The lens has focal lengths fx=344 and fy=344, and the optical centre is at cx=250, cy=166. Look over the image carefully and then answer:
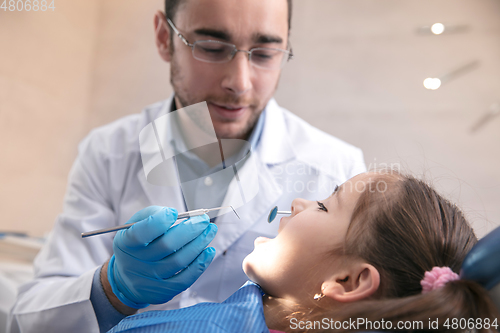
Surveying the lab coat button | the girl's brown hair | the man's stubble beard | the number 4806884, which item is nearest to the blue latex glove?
the lab coat button

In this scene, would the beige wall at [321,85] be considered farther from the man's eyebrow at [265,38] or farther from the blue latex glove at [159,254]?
the blue latex glove at [159,254]

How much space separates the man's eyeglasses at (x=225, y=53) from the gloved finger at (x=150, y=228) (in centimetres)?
61

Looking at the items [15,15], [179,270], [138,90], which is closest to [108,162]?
[179,270]

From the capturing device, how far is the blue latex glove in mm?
763

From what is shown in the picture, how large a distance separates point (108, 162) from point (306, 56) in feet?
4.07

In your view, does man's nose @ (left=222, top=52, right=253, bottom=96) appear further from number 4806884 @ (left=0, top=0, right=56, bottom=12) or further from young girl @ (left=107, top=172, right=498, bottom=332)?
number 4806884 @ (left=0, top=0, right=56, bottom=12)

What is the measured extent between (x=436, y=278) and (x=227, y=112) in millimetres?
803

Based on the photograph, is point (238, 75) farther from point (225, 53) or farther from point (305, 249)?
point (305, 249)

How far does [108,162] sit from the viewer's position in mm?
1289

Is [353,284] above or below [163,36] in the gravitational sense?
below

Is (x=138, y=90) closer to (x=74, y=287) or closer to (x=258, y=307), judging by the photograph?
(x=74, y=287)

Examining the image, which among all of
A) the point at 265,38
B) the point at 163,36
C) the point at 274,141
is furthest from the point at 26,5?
the point at 274,141

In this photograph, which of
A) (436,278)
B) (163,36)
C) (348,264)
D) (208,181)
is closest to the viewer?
(436,278)

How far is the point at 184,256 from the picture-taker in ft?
2.63
